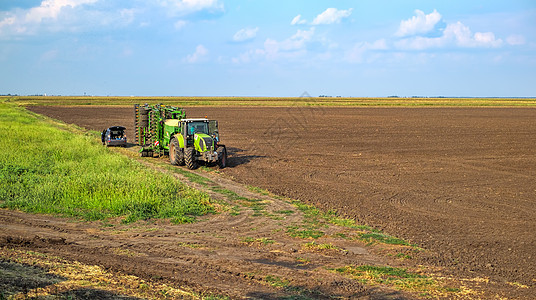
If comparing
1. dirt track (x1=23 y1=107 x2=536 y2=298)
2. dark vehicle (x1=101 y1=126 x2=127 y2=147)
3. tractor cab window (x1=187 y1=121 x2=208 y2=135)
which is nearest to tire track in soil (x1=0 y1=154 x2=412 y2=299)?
dirt track (x1=23 y1=107 x2=536 y2=298)

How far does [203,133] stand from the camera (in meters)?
22.9

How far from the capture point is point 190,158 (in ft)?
70.7

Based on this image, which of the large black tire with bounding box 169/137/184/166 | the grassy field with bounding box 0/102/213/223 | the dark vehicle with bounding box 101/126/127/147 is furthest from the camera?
the dark vehicle with bounding box 101/126/127/147

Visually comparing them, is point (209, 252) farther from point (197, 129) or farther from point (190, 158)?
point (197, 129)

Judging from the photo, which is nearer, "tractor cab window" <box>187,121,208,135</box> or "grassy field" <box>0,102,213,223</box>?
"grassy field" <box>0,102,213,223</box>

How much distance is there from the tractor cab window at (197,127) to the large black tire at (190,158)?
1.26 metres

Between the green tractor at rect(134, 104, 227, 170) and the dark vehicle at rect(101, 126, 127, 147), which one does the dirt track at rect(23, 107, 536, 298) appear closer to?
the green tractor at rect(134, 104, 227, 170)

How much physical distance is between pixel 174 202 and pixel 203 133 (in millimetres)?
8963

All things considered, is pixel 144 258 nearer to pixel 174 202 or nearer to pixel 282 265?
pixel 282 265

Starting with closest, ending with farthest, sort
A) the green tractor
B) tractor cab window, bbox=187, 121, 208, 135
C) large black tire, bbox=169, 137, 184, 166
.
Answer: the green tractor
large black tire, bbox=169, 137, 184, 166
tractor cab window, bbox=187, 121, 208, 135

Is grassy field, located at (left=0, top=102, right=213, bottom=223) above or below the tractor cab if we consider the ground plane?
below

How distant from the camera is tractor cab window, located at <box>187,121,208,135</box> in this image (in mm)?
22734

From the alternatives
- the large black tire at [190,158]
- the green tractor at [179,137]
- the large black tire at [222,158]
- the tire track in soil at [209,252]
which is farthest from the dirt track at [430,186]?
the tire track in soil at [209,252]

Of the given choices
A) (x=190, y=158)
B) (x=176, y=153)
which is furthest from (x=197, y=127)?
(x=190, y=158)
